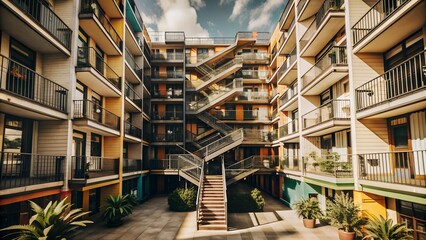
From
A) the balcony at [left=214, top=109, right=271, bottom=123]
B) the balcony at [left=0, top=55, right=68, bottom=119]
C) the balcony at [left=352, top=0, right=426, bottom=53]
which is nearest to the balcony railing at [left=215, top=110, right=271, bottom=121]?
the balcony at [left=214, top=109, right=271, bottom=123]

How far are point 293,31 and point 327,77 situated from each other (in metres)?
8.43

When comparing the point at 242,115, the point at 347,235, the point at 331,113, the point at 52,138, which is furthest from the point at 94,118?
the point at 242,115

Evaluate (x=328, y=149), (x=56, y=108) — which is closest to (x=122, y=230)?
(x=56, y=108)

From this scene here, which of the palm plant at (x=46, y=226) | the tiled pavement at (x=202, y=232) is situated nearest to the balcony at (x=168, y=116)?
the tiled pavement at (x=202, y=232)

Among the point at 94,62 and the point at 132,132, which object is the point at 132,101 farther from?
the point at 94,62

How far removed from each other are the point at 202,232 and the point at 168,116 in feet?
58.7

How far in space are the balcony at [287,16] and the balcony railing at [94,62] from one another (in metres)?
16.8

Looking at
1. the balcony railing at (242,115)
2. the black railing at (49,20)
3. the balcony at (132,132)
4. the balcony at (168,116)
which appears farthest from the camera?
the balcony railing at (242,115)

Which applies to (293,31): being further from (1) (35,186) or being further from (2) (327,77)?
(1) (35,186)

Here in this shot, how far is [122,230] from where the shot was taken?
1489 cm

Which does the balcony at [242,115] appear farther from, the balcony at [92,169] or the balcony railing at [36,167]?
the balcony railing at [36,167]

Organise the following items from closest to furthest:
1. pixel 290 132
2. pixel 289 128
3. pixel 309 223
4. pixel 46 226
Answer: pixel 46 226, pixel 309 223, pixel 290 132, pixel 289 128

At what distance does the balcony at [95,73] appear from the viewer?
565 inches

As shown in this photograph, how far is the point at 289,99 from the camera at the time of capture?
75.5ft
